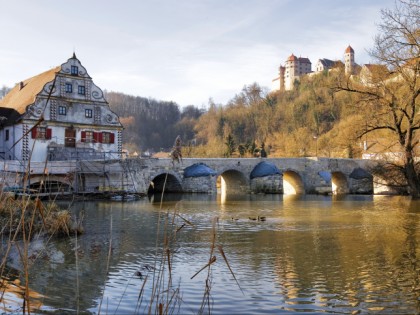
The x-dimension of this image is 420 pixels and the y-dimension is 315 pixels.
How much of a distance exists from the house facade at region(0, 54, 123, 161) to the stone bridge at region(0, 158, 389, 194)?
2826 mm

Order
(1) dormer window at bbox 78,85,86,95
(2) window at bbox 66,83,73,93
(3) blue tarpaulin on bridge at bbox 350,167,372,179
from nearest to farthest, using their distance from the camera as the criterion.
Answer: (2) window at bbox 66,83,73,93
(1) dormer window at bbox 78,85,86,95
(3) blue tarpaulin on bridge at bbox 350,167,372,179

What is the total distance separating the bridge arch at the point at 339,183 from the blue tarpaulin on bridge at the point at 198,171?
11.8m

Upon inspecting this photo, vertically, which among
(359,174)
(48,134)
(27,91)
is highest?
(27,91)

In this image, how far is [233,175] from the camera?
3791 centimetres

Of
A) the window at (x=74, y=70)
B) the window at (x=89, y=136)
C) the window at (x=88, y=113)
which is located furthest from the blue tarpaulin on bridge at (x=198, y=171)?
the window at (x=74, y=70)

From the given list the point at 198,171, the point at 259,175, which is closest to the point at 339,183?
the point at 259,175

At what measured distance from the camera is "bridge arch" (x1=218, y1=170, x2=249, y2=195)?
3659 cm

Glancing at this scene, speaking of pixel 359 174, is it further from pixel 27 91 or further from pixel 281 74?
pixel 281 74

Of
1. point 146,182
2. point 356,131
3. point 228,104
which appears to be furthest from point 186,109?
point 356,131

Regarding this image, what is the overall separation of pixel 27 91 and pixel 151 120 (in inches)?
2565

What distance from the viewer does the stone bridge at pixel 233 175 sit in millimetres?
27422

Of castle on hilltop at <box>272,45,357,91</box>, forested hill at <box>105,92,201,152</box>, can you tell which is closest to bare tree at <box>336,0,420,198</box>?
forested hill at <box>105,92,201,152</box>

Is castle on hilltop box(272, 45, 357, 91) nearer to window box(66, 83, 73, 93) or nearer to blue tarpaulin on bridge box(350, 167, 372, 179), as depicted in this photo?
blue tarpaulin on bridge box(350, 167, 372, 179)

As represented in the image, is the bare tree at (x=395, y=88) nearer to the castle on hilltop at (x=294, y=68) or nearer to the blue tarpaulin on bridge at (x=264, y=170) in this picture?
the blue tarpaulin on bridge at (x=264, y=170)
